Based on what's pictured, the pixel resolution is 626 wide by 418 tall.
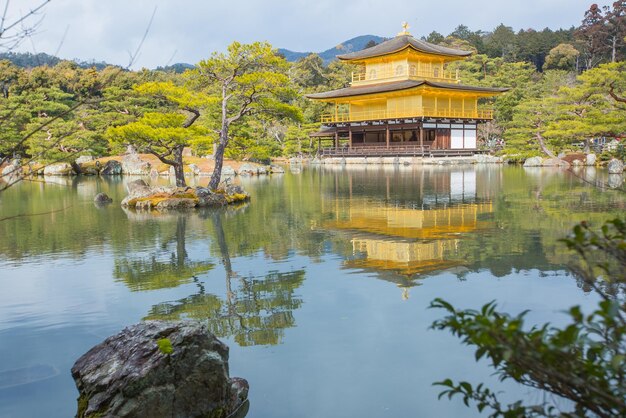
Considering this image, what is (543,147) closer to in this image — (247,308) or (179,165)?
(179,165)

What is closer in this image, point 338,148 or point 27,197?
point 27,197

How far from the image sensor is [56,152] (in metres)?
→ 31.7

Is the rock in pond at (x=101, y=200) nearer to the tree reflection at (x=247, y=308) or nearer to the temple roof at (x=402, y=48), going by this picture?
the tree reflection at (x=247, y=308)

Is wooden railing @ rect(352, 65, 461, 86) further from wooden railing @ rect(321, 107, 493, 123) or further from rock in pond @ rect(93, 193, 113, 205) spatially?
rock in pond @ rect(93, 193, 113, 205)

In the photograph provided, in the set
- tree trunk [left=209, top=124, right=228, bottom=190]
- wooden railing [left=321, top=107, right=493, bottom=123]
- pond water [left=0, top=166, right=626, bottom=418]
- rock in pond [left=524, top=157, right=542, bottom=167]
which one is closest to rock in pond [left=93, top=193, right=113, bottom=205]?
pond water [left=0, top=166, right=626, bottom=418]

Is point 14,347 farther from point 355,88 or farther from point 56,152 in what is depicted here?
point 355,88

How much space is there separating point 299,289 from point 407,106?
3429cm

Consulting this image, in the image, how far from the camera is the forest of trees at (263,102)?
16.3 metres

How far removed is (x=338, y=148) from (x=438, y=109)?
8.03 metres

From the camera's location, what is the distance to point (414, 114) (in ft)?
126

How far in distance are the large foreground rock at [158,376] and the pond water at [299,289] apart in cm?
38

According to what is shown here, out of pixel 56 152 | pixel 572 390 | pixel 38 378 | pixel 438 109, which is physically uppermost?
pixel 438 109

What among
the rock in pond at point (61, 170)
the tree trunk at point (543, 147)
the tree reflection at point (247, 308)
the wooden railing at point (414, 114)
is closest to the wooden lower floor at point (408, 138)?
the wooden railing at point (414, 114)

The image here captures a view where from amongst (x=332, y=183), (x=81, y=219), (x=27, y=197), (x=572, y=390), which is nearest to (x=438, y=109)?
(x=332, y=183)
